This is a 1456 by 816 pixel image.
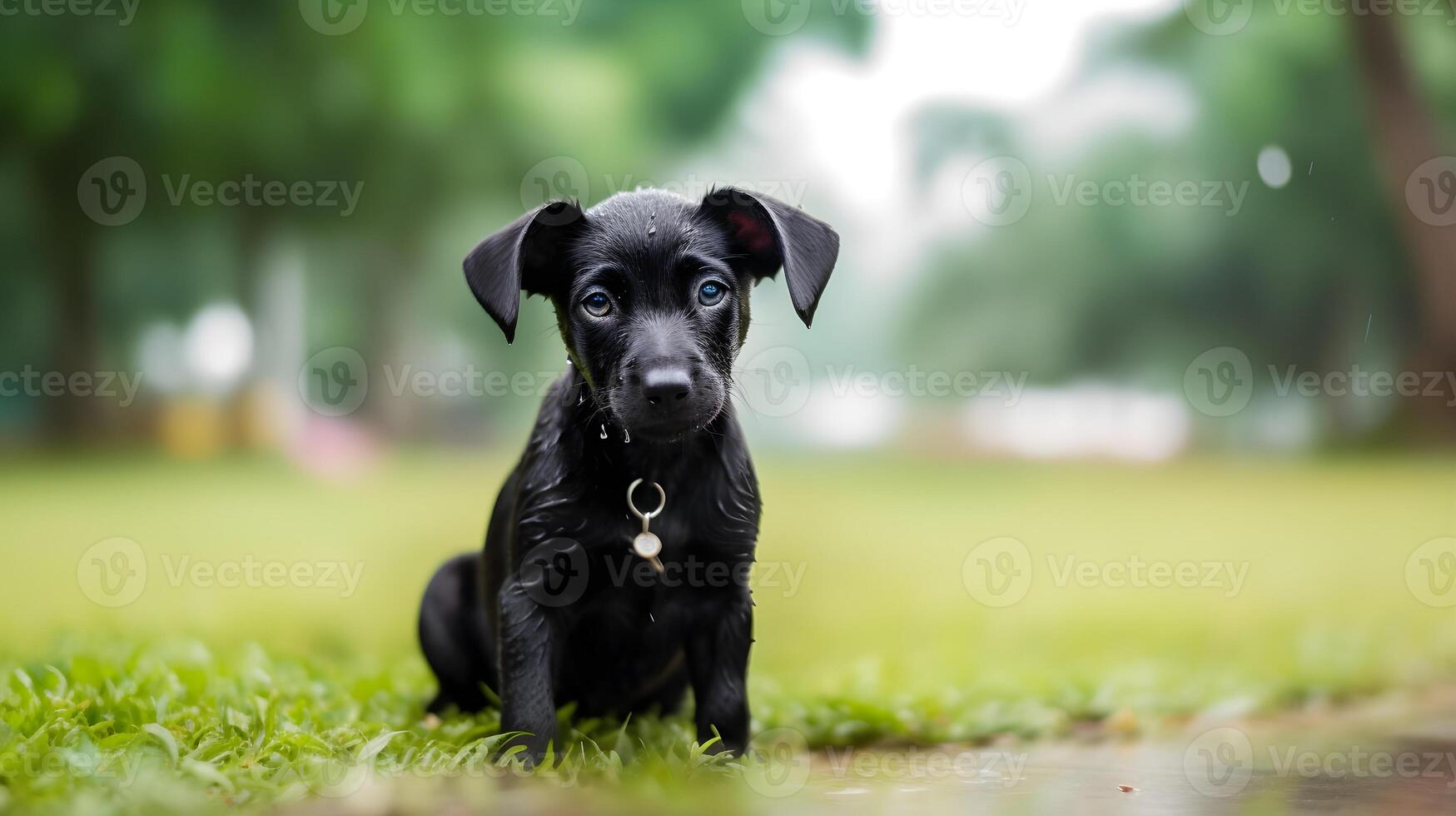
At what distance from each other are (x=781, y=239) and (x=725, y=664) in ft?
Answer: 4.36

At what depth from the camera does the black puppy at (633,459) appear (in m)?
3.52

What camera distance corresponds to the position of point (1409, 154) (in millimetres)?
12055

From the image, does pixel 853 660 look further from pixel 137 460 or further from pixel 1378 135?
pixel 137 460

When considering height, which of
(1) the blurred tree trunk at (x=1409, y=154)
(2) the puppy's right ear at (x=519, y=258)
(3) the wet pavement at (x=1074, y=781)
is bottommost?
(3) the wet pavement at (x=1074, y=781)

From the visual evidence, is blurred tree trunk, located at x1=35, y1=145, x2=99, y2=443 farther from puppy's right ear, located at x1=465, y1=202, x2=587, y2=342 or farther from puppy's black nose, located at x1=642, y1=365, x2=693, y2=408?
puppy's black nose, located at x1=642, y1=365, x2=693, y2=408

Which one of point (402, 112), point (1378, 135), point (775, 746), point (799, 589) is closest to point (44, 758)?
point (775, 746)

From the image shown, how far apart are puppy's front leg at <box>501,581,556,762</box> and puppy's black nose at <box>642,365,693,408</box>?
30.5 inches

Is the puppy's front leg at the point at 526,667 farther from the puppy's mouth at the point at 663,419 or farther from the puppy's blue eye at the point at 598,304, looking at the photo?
the puppy's blue eye at the point at 598,304

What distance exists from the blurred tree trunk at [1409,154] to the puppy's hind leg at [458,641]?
11.4 meters

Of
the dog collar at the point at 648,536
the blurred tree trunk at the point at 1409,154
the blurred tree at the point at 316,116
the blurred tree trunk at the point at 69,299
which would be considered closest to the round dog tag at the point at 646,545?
the dog collar at the point at 648,536

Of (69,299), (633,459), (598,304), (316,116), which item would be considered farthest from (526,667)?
(69,299)

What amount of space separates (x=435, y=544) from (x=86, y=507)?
3.72 metres

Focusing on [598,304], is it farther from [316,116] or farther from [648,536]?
[316,116]

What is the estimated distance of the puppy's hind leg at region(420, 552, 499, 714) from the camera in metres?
4.20
